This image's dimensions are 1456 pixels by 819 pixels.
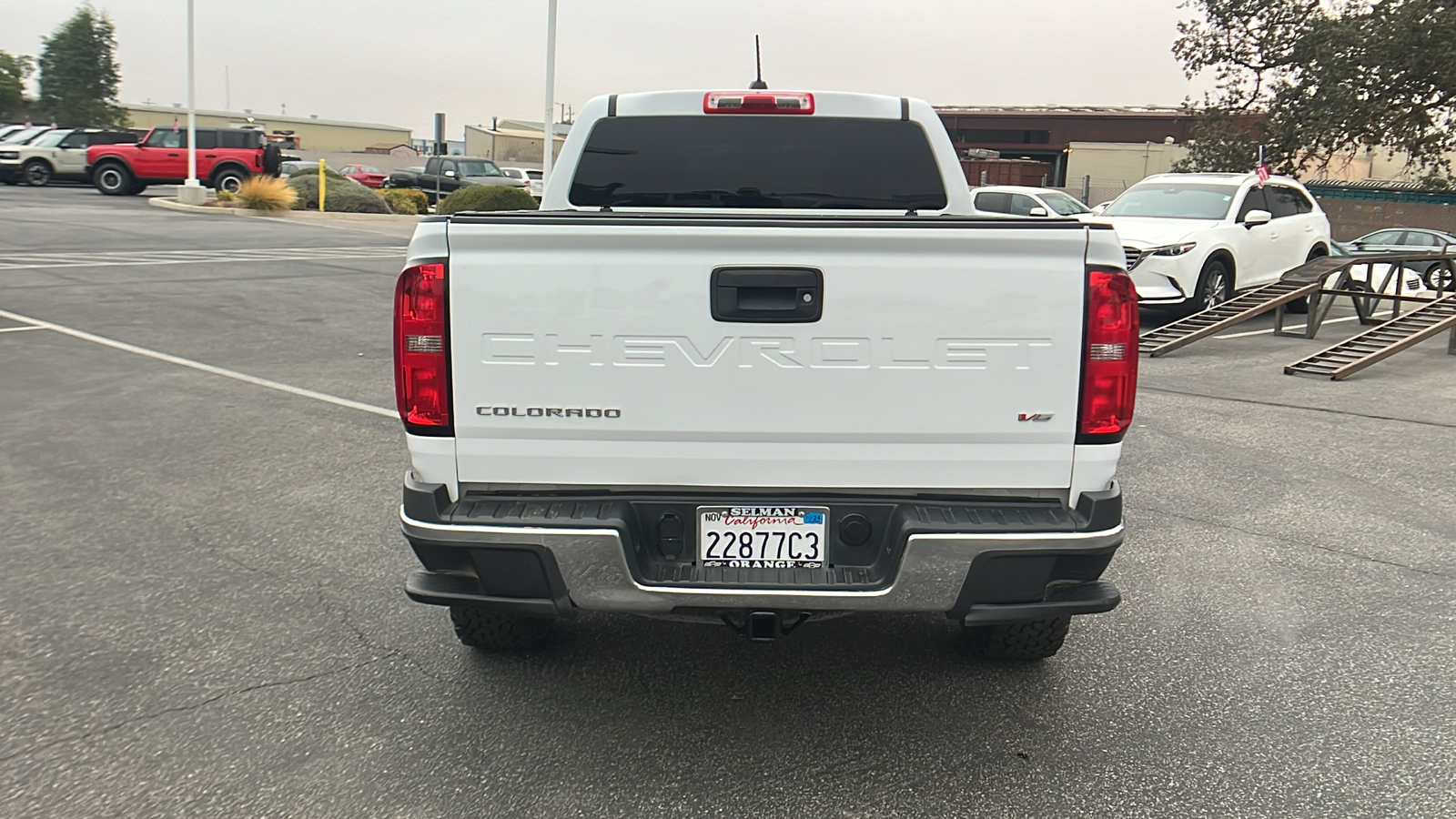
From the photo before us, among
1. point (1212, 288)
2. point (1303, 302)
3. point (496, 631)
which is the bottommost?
point (496, 631)

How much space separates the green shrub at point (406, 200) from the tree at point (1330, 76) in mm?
23771

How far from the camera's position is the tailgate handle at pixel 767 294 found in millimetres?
3002

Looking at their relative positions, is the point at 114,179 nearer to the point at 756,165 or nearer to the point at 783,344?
the point at 756,165

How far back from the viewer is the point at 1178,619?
175 inches

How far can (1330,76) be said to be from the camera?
3095 cm

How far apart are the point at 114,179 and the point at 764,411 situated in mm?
34803

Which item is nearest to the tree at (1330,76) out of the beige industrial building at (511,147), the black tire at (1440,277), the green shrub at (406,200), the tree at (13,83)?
the black tire at (1440,277)

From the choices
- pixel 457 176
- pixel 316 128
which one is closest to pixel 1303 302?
pixel 457 176

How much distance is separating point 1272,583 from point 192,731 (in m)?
4.34

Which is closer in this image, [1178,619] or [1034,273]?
[1034,273]

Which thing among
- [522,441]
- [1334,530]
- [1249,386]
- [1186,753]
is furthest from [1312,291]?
[522,441]

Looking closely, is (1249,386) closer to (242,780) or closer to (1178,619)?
(1178,619)

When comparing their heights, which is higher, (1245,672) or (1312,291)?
(1312,291)

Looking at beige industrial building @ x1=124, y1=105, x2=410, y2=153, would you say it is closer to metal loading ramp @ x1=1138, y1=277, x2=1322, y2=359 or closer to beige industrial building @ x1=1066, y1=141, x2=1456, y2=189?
beige industrial building @ x1=1066, y1=141, x2=1456, y2=189
